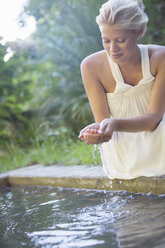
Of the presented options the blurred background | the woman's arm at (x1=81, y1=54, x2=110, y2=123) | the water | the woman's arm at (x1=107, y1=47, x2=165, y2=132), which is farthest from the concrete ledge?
the blurred background

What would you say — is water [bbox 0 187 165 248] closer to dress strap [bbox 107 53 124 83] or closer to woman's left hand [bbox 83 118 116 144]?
woman's left hand [bbox 83 118 116 144]

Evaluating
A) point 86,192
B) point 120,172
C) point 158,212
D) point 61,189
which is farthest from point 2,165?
point 158,212

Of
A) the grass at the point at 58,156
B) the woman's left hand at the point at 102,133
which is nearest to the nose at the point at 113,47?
the woman's left hand at the point at 102,133

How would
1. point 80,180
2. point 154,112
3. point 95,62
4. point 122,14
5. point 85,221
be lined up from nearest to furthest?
1. point 85,221
2. point 122,14
3. point 154,112
4. point 95,62
5. point 80,180

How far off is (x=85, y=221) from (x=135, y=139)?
737mm

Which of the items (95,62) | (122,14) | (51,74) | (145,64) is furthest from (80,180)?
(51,74)

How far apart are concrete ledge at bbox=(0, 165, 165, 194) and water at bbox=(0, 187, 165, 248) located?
62mm

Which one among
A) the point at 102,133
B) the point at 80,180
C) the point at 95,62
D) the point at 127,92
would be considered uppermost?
the point at 95,62

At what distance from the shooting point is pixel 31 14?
25.9 feet

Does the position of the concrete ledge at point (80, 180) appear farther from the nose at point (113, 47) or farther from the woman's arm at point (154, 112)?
the nose at point (113, 47)

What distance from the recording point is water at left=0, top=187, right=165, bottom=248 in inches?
62.9

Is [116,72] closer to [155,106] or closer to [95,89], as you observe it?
[95,89]

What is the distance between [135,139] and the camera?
7.88 feet

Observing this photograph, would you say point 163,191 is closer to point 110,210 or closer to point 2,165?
point 110,210
